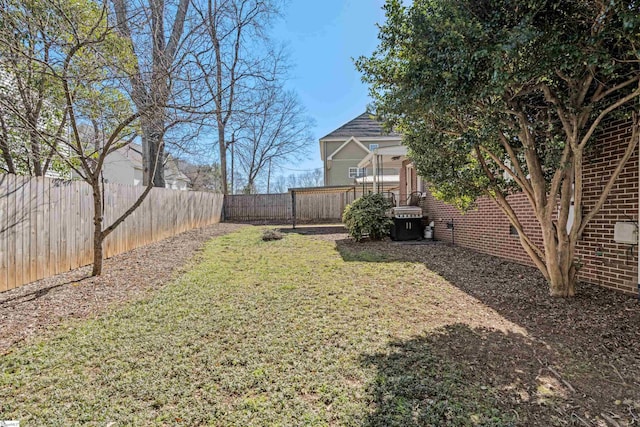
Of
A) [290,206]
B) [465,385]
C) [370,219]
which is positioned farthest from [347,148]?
[465,385]

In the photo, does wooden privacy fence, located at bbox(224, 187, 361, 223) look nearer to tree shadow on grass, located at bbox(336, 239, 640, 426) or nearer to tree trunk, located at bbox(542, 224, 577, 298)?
tree shadow on grass, located at bbox(336, 239, 640, 426)

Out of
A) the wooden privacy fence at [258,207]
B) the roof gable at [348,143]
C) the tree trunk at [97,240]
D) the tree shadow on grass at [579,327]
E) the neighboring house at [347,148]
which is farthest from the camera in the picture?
the neighboring house at [347,148]

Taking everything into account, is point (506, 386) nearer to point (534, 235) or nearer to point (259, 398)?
point (259, 398)

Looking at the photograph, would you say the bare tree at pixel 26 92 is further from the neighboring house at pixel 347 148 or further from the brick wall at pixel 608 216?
the neighboring house at pixel 347 148

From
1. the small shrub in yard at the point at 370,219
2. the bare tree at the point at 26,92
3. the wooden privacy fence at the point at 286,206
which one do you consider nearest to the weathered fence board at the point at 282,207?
the wooden privacy fence at the point at 286,206

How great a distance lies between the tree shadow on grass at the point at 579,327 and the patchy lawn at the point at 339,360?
1cm

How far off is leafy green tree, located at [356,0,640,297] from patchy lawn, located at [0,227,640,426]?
132 centimetres

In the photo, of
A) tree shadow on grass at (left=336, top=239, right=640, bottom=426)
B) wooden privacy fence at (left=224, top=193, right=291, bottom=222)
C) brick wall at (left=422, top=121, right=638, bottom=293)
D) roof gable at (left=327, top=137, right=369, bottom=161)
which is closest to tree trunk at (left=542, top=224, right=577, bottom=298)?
tree shadow on grass at (left=336, top=239, right=640, bottom=426)

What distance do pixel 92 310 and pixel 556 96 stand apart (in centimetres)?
596

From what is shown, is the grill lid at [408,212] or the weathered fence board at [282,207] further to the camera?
the weathered fence board at [282,207]

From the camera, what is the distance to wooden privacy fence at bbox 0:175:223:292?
4199 mm

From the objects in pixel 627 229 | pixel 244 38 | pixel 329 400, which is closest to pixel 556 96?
pixel 627 229

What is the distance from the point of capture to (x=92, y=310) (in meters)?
3.75

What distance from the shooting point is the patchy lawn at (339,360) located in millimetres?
1981
